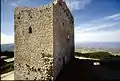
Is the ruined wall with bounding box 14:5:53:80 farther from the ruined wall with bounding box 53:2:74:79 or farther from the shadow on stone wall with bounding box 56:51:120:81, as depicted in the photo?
the shadow on stone wall with bounding box 56:51:120:81

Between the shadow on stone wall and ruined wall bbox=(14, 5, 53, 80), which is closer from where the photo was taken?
ruined wall bbox=(14, 5, 53, 80)

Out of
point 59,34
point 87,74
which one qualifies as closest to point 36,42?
point 59,34

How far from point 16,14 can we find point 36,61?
4.33 m

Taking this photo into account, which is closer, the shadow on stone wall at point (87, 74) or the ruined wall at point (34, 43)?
the ruined wall at point (34, 43)

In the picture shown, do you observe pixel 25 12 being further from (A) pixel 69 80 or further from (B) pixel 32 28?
(A) pixel 69 80

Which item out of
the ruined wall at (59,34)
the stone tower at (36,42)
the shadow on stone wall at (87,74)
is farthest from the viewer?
the shadow on stone wall at (87,74)

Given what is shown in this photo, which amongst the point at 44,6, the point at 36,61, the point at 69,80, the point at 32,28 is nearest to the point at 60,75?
the point at 69,80

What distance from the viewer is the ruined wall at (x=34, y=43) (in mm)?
10070

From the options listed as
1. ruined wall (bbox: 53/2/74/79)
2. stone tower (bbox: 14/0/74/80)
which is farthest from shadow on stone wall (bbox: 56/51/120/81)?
stone tower (bbox: 14/0/74/80)

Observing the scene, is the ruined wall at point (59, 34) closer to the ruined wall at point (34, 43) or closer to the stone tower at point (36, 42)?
the stone tower at point (36, 42)

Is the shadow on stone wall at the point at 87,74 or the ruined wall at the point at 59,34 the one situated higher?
the ruined wall at the point at 59,34

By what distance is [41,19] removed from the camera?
10.5m

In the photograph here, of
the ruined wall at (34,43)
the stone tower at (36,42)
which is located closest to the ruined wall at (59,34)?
the stone tower at (36,42)

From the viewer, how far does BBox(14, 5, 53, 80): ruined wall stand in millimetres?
10070
